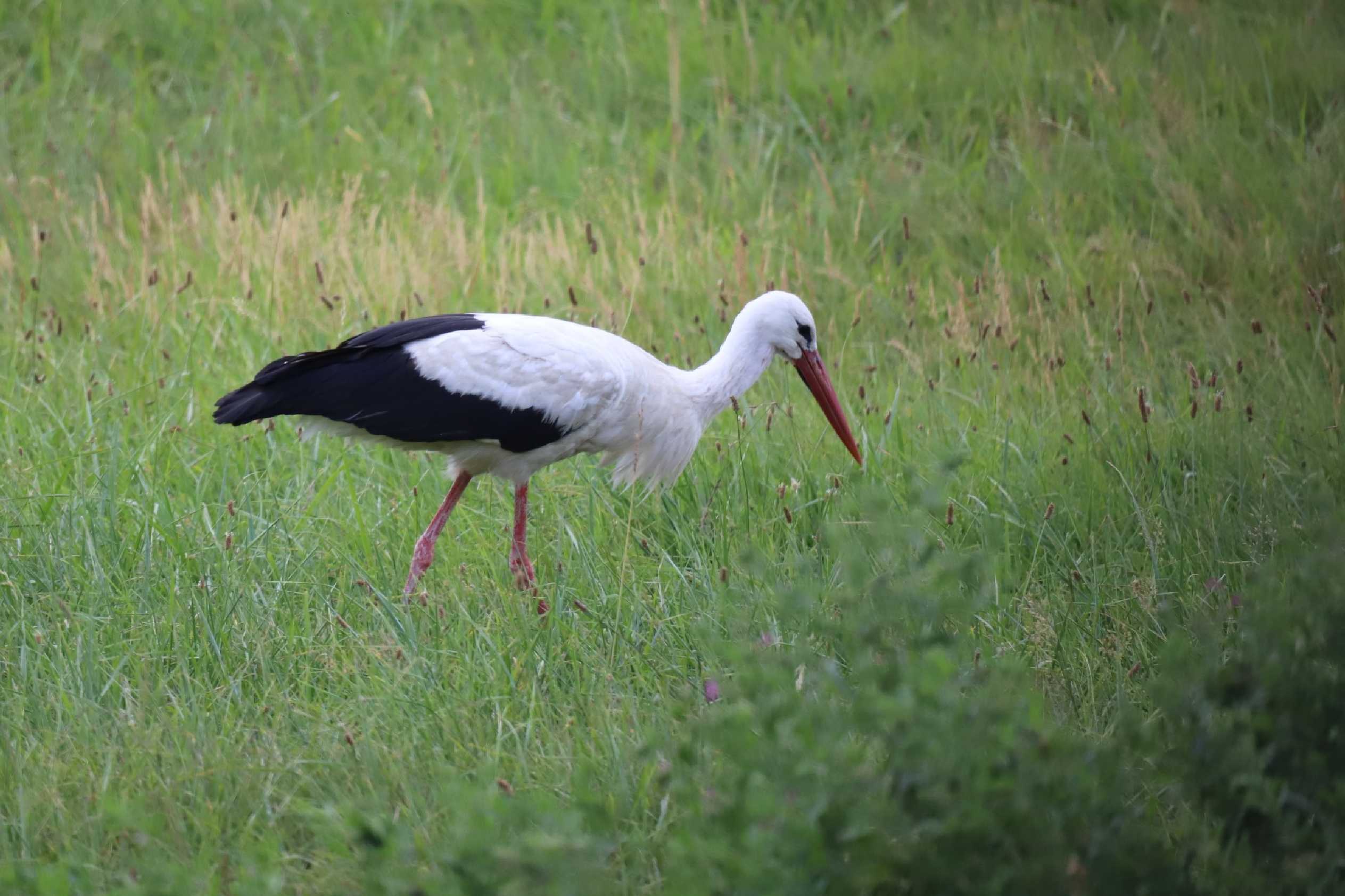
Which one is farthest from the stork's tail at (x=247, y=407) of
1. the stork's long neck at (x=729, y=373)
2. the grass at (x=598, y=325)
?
the stork's long neck at (x=729, y=373)

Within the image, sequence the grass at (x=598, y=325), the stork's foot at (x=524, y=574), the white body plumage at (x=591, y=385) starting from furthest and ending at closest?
the white body plumage at (x=591, y=385) → the stork's foot at (x=524, y=574) → the grass at (x=598, y=325)

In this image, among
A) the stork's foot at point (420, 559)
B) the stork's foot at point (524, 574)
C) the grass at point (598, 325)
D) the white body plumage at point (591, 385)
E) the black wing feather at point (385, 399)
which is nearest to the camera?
the grass at point (598, 325)

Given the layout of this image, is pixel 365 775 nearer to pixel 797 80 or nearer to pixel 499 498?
pixel 499 498

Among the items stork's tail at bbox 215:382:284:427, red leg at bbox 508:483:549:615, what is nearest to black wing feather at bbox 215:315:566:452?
stork's tail at bbox 215:382:284:427

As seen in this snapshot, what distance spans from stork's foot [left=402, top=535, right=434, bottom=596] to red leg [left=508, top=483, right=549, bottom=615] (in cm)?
24

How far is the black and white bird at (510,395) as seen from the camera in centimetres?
392

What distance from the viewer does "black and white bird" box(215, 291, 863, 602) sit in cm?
392

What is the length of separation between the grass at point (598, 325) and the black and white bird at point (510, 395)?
7.6 inches

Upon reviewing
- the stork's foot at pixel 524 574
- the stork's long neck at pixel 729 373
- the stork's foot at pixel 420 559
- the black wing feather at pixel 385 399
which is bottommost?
the stork's foot at pixel 524 574

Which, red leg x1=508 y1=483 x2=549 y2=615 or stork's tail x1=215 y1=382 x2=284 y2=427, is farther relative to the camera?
stork's tail x1=215 y1=382 x2=284 y2=427

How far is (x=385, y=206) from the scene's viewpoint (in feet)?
22.0

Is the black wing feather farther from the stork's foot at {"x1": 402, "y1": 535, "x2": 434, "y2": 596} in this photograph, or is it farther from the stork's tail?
the stork's foot at {"x1": 402, "y1": 535, "x2": 434, "y2": 596}

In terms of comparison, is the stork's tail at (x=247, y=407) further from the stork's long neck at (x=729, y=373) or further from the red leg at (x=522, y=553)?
the stork's long neck at (x=729, y=373)

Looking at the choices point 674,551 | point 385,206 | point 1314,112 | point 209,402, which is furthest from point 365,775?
point 1314,112
